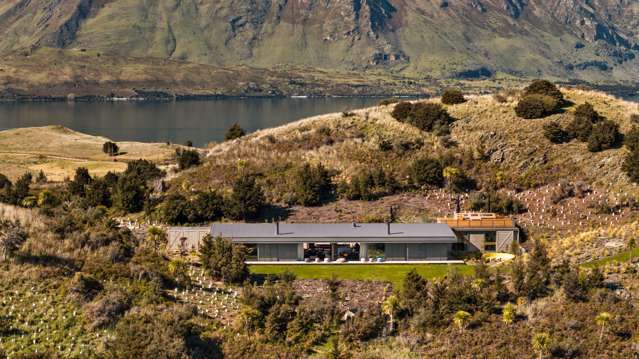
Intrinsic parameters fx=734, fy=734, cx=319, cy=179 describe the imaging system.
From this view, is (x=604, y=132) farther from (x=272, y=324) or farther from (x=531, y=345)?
(x=272, y=324)

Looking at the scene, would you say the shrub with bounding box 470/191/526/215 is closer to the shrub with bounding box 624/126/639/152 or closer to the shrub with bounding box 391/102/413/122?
the shrub with bounding box 624/126/639/152

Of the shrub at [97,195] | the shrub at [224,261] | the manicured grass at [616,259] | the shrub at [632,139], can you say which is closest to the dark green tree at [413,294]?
the shrub at [224,261]

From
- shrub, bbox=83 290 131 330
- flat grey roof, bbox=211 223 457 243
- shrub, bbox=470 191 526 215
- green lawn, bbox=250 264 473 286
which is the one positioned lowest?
shrub, bbox=83 290 131 330

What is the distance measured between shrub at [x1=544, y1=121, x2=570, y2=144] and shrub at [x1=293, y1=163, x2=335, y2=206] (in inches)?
858

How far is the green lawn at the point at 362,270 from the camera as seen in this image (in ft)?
157

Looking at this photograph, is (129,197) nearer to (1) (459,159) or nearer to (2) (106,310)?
(2) (106,310)

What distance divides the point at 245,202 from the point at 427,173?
55.0ft

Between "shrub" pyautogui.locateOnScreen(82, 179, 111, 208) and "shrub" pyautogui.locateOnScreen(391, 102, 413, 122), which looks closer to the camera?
"shrub" pyautogui.locateOnScreen(82, 179, 111, 208)

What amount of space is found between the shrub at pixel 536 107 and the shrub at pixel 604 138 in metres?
6.88

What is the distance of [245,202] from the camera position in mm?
60062

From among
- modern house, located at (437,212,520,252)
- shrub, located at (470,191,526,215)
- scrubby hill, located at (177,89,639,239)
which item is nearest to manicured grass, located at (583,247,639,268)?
scrubby hill, located at (177,89,639,239)

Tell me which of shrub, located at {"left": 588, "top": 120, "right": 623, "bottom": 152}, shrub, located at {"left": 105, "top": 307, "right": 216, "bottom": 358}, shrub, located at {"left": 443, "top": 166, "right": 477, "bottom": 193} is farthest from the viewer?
shrub, located at {"left": 588, "top": 120, "right": 623, "bottom": 152}

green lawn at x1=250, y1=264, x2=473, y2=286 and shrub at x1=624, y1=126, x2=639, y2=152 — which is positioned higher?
shrub at x1=624, y1=126, x2=639, y2=152

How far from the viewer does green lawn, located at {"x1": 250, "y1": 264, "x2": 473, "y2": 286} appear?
4772cm
